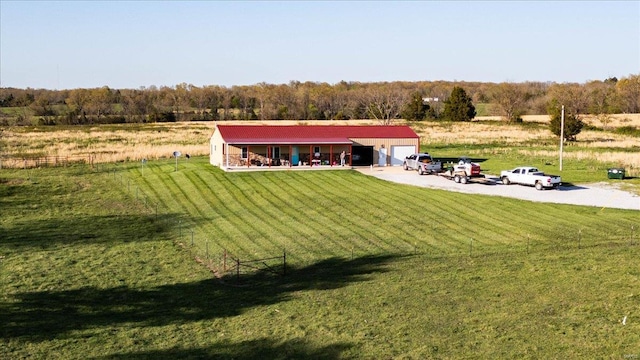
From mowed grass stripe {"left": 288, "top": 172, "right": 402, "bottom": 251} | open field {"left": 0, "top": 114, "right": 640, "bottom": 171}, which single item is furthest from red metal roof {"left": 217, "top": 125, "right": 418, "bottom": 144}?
open field {"left": 0, "top": 114, "right": 640, "bottom": 171}

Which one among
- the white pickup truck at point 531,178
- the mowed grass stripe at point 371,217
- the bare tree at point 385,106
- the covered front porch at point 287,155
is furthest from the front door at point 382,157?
the bare tree at point 385,106

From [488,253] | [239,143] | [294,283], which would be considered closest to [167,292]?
[294,283]

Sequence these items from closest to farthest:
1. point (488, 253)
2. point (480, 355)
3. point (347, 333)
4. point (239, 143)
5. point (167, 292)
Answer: point (480, 355) → point (347, 333) → point (167, 292) → point (488, 253) → point (239, 143)

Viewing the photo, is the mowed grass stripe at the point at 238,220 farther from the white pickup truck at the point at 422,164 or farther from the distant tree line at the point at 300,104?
the distant tree line at the point at 300,104

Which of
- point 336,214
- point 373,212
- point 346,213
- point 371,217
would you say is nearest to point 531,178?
point 373,212

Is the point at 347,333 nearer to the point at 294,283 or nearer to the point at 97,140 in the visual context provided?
the point at 294,283
